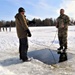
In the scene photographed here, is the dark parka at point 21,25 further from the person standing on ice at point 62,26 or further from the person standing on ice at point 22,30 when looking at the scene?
the person standing on ice at point 62,26

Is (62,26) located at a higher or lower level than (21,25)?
lower

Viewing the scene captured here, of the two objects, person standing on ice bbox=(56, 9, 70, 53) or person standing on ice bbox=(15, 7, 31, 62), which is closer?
person standing on ice bbox=(15, 7, 31, 62)

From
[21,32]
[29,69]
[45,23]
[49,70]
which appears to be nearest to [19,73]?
[29,69]

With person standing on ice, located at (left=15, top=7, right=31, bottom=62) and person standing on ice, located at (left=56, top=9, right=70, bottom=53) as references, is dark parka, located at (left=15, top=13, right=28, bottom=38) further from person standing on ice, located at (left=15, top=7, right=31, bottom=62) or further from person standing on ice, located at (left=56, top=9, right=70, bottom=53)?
person standing on ice, located at (left=56, top=9, right=70, bottom=53)

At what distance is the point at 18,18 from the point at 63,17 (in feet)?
9.88

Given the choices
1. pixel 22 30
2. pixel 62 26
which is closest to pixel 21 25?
pixel 22 30

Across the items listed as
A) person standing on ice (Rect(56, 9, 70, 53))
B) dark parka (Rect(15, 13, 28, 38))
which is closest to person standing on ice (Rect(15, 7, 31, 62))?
dark parka (Rect(15, 13, 28, 38))

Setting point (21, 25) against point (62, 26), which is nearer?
point (21, 25)

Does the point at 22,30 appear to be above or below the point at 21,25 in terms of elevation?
below

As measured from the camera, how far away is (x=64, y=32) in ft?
32.5

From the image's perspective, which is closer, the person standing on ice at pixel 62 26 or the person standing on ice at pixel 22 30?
the person standing on ice at pixel 22 30

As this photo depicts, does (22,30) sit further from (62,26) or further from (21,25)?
(62,26)

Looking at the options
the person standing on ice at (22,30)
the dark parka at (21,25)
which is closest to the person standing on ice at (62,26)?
the person standing on ice at (22,30)

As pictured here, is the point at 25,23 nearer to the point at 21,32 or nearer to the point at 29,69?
the point at 21,32
